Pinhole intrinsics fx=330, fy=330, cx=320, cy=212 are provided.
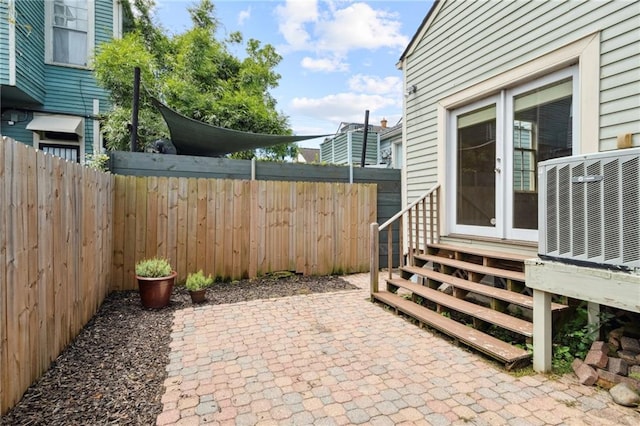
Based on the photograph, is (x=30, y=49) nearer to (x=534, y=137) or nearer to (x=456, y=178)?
(x=456, y=178)

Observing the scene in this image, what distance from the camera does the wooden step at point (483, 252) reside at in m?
3.22

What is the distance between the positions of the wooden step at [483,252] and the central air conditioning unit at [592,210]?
2.72ft

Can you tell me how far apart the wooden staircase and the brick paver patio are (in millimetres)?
154

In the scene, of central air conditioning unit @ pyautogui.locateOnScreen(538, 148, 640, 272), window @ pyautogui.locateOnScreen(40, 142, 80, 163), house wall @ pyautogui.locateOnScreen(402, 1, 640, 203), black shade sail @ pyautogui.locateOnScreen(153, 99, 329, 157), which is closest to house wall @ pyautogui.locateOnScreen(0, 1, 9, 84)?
window @ pyautogui.locateOnScreen(40, 142, 80, 163)

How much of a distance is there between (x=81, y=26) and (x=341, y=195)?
292 inches

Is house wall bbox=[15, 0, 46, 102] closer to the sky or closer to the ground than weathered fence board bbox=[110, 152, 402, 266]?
closer to the sky

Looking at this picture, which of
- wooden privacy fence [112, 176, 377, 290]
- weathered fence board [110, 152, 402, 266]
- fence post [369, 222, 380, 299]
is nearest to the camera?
fence post [369, 222, 380, 299]

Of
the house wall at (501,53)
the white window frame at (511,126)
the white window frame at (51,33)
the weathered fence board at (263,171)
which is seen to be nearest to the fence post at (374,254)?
the house wall at (501,53)

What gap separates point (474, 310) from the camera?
3092mm

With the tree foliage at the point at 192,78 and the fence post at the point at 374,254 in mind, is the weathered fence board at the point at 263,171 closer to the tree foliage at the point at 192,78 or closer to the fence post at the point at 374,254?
the fence post at the point at 374,254

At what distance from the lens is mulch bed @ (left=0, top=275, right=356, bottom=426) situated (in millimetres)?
1883

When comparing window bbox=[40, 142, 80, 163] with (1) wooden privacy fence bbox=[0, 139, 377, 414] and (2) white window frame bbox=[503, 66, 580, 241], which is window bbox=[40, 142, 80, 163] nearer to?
(1) wooden privacy fence bbox=[0, 139, 377, 414]

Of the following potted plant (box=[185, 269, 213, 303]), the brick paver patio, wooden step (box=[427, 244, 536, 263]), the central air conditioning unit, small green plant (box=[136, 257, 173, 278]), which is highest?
the central air conditioning unit

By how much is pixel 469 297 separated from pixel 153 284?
3.64m
